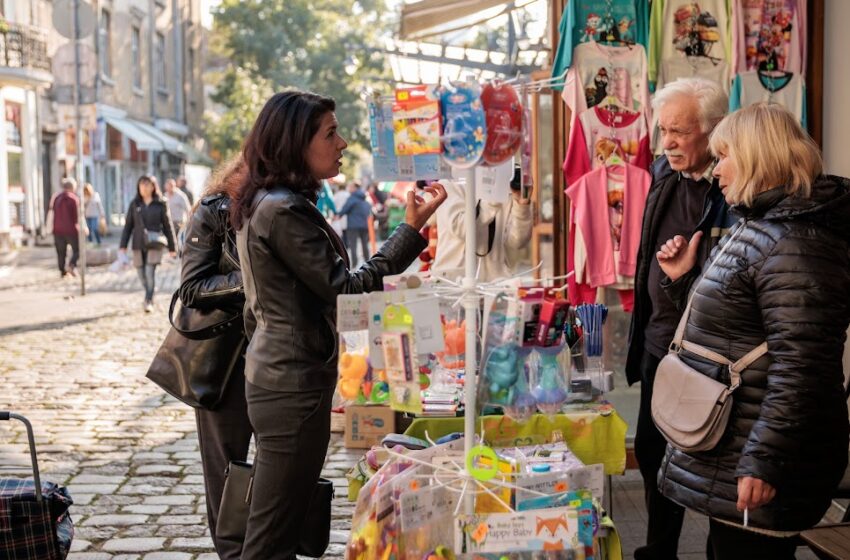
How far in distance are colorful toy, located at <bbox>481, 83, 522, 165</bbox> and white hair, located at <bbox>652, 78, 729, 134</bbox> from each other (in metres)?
1.21

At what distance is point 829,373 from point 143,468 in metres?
4.76

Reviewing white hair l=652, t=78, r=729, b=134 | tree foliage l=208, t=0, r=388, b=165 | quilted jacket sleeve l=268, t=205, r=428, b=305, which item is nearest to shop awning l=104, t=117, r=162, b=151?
tree foliage l=208, t=0, r=388, b=165

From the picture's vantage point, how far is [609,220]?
595cm

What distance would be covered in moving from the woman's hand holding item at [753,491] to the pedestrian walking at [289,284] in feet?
4.06

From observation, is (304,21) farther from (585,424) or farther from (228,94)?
(585,424)

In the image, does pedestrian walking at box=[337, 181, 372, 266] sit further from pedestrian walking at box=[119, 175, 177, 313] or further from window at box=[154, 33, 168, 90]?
window at box=[154, 33, 168, 90]

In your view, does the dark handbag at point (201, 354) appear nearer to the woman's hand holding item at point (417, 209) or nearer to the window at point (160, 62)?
the woman's hand holding item at point (417, 209)

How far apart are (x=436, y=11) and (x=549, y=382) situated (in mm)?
6371

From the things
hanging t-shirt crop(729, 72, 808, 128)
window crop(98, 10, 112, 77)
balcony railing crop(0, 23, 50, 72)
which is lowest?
hanging t-shirt crop(729, 72, 808, 128)

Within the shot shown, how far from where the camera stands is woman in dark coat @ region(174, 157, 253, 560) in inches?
159

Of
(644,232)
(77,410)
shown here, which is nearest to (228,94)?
(77,410)

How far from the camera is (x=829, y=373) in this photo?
2.81m

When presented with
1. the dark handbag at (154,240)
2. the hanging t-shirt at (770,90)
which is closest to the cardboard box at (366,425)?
the hanging t-shirt at (770,90)

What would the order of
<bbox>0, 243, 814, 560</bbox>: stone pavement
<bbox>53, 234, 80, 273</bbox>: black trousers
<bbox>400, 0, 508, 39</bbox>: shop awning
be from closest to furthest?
<bbox>0, 243, 814, 560</bbox>: stone pavement → <bbox>400, 0, 508, 39</bbox>: shop awning → <bbox>53, 234, 80, 273</bbox>: black trousers
